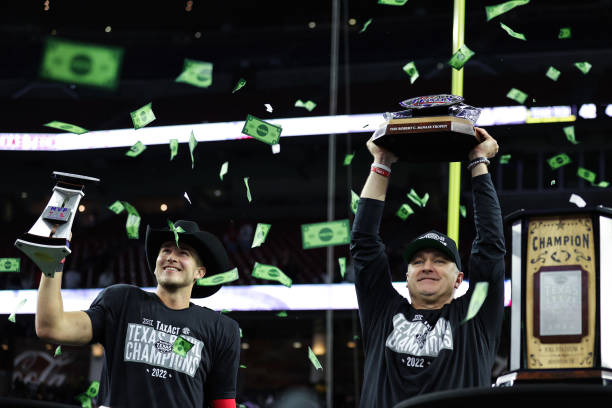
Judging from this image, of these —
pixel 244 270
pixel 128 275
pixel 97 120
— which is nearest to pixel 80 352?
pixel 128 275

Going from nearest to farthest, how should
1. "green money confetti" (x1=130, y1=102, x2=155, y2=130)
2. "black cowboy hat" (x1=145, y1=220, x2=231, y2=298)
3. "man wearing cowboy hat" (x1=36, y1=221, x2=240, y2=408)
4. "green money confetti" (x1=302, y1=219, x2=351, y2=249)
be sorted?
"man wearing cowboy hat" (x1=36, y1=221, x2=240, y2=408)
"black cowboy hat" (x1=145, y1=220, x2=231, y2=298)
"green money confetti" (x1=130, y1=102, x2=155, y2=130)
"green money confetti" (x1=302, y1=219, x2=351, y2=249)

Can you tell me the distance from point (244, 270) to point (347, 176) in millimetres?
2995

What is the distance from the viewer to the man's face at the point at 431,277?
2.70 metres

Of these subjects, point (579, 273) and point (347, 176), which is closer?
point (579, 273)

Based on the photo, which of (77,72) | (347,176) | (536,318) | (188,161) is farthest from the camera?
(188,161)

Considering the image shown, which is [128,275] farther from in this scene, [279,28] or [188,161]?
[279,28]

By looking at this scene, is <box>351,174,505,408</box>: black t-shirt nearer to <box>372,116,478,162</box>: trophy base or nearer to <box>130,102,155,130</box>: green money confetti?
<box>372,116,478,162</box>: trophy base

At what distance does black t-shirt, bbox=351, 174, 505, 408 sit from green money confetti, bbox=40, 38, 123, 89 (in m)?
13.8

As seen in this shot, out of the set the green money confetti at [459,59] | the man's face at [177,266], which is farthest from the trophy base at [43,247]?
the green money confetti at [459,59]

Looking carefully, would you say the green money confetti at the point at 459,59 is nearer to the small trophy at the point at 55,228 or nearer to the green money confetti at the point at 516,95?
the green money confetti at the point at 516,95

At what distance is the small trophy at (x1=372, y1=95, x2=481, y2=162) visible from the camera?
8.05 ft

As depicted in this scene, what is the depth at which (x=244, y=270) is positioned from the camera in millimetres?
13047

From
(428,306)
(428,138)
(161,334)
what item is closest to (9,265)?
(161,334)

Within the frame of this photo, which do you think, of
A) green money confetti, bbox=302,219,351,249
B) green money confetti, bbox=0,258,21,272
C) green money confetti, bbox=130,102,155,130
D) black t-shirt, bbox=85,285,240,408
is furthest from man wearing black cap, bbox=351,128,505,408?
green money confetti, bbox=0,258,21,272
